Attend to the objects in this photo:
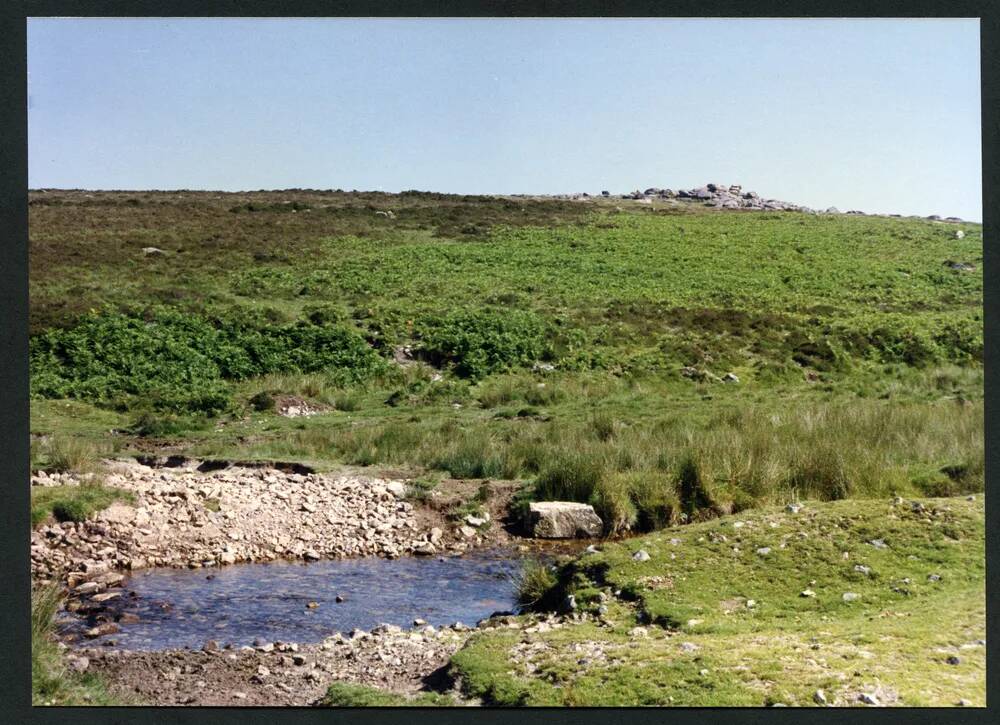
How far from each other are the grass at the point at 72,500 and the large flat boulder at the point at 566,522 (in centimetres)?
549

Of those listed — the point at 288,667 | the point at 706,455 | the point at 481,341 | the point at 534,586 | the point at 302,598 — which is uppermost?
the point at 706,455

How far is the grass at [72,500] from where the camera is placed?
13.0 meters

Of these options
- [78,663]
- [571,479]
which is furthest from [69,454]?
[571,479]

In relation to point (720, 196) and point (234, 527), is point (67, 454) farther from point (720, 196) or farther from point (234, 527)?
point (720, 196)

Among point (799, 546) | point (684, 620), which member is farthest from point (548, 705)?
point (799, 546)

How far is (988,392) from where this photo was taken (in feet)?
26.2

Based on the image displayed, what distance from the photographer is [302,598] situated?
11.6 meters

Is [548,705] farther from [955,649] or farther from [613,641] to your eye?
[955,649]

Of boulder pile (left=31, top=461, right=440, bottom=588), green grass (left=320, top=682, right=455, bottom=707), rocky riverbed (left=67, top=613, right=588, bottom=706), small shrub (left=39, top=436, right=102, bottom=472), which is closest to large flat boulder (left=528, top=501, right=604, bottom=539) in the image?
boulder pile (left=31, top=461, right=440, bottom=588)

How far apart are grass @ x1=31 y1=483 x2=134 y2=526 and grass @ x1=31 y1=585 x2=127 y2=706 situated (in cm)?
400

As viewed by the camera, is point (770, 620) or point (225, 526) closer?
point (770, 620)

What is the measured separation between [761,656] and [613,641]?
4.62ft

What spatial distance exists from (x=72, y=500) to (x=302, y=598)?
148 inches

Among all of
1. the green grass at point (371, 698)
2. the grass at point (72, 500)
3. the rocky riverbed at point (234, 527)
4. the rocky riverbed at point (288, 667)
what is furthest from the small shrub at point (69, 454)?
the green grass at point (371, 698)
